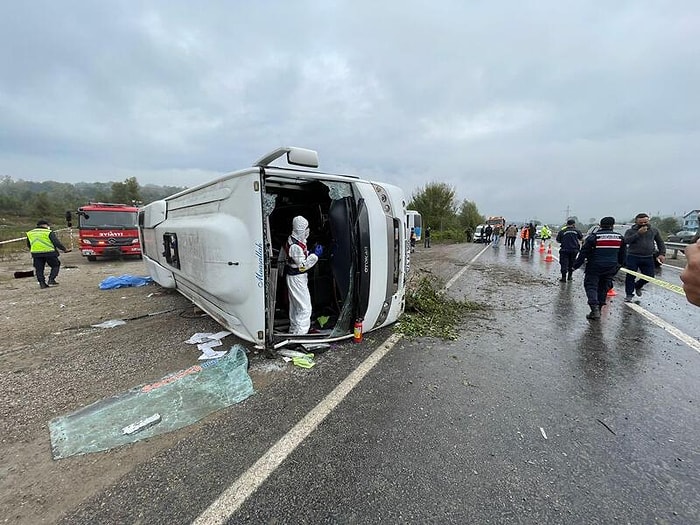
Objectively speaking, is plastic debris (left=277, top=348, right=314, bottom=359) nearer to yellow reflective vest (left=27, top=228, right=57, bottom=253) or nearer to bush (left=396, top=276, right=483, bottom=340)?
bush (left=396, top=276, right=483, bottom=340)

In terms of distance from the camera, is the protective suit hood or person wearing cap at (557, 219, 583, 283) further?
person wearing cap at (557, 219, 583, 283)

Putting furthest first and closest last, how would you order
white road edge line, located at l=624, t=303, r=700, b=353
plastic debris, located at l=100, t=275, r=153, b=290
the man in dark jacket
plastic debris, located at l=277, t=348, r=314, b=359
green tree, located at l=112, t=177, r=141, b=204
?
green tree, located at l=112, t=177, r=141, b=204 → plastic debris, located at l=100, t=275, r=153, b=290 → the man in dark jacket → white road edge line, located at l=624, t=303, r=700, b=353 → plastic debris, located at l=277, t=348, r=314, b=359

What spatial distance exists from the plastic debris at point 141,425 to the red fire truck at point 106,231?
12.8 meters

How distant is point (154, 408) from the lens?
2705 mm

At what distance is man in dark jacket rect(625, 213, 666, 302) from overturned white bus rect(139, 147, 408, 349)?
5.55 m

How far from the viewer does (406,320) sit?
500 cm

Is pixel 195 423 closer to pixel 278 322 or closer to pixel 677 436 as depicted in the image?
pixel 278 322

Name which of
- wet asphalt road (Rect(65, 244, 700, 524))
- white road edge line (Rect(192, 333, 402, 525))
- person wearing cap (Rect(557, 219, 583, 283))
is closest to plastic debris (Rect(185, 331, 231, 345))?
wet asphalt road (Rect(65, 244, 700, 524))

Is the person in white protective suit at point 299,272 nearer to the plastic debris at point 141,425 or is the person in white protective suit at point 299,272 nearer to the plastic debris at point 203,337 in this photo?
the plastic debris at point 203,337

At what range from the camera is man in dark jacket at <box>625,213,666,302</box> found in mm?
6703

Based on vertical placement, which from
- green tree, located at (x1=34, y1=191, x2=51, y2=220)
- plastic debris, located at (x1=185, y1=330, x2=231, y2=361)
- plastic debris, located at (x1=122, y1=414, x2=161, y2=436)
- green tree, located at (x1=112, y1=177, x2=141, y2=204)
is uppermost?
green tree, located at (x1=112, y1=177, x2=141, y2=204)

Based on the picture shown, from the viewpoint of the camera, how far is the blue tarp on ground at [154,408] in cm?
234

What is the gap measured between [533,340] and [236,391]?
3886 mm

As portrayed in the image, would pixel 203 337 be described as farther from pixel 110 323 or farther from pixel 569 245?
pixel 569 245
